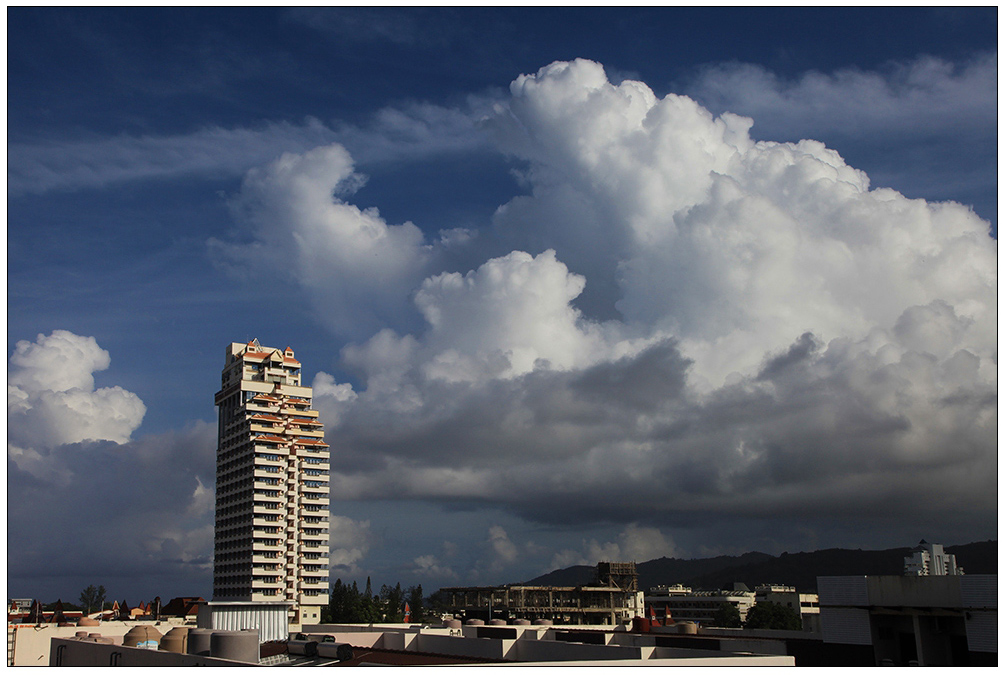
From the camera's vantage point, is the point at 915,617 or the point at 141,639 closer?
the point at 141,639

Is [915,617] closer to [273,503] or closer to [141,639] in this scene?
[141,639]

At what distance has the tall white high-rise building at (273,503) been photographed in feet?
586

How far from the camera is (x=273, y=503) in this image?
182250 millimetres

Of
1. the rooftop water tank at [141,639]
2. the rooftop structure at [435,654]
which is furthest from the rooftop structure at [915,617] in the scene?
the rooftop water tank at [141,639]

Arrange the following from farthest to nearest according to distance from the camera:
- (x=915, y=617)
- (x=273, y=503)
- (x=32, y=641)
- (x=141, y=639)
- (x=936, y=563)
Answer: (x=273, y=503)
(x=936, y=563)
(x=32, y=641)
(x=915, y=617)
(x=141, y=639)

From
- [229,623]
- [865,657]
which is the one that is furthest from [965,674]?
[229,623]

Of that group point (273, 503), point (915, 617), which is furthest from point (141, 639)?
point (273, 503)

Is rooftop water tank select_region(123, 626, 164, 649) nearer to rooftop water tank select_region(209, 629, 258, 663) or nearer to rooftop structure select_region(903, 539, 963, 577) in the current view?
rooftop water tank select_region(209, 629, 258, 663)

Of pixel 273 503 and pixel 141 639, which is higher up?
pixel 273 503

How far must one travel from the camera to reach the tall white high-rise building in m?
178

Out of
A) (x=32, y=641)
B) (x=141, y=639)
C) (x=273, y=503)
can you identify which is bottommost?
(x=32, y=641)

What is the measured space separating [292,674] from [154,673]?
5385mm

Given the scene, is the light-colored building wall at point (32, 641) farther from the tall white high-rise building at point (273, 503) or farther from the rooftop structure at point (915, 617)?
the tall white high-rise building at point (273, 503)

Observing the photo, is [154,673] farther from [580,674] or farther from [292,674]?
[580,674]
